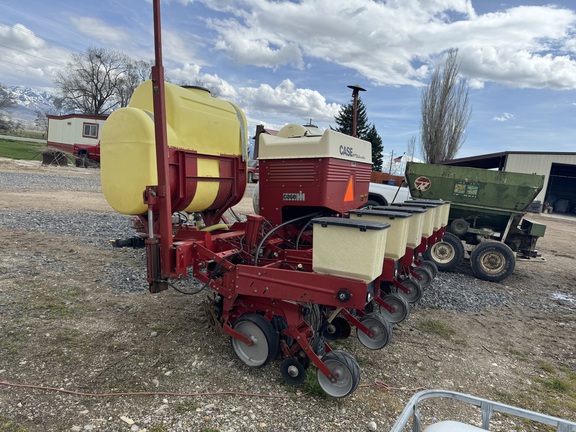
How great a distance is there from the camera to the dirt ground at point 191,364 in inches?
107

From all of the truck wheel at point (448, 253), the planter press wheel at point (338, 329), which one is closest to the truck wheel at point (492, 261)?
the truck wheel at point (448, 253)

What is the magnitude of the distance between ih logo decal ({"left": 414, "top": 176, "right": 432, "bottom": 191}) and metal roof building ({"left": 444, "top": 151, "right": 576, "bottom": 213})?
17401 mm

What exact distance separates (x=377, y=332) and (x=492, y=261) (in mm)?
4606

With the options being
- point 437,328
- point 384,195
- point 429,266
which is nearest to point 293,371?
point 437,328

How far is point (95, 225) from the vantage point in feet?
28.1

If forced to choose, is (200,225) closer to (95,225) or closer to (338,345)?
(338,345)

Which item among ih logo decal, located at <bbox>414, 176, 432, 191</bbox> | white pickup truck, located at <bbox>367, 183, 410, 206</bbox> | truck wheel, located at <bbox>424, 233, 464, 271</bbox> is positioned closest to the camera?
truck wheel, located at <bbox>424, 233, 464, 271</bbox>

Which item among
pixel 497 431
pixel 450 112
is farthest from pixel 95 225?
pixel 450 112

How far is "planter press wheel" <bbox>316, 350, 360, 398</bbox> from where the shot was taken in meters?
2.82

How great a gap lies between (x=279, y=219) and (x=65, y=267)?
132 inches

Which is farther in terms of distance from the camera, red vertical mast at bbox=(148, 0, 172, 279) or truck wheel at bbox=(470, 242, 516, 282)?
truck wheel at bbox=(470, 242, 516, 282)

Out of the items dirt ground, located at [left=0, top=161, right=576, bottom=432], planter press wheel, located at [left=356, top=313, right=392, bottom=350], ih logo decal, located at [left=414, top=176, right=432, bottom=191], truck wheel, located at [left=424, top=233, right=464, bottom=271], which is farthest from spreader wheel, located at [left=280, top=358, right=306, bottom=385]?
ih logo decal, located at [left=414, top=176, right=432, bottom=191]

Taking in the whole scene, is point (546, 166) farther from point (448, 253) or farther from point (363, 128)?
point (448, 253)

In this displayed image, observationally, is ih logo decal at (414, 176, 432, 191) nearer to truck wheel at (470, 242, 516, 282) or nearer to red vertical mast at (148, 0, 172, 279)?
truck wheel at (470, 242, 516, 282)
